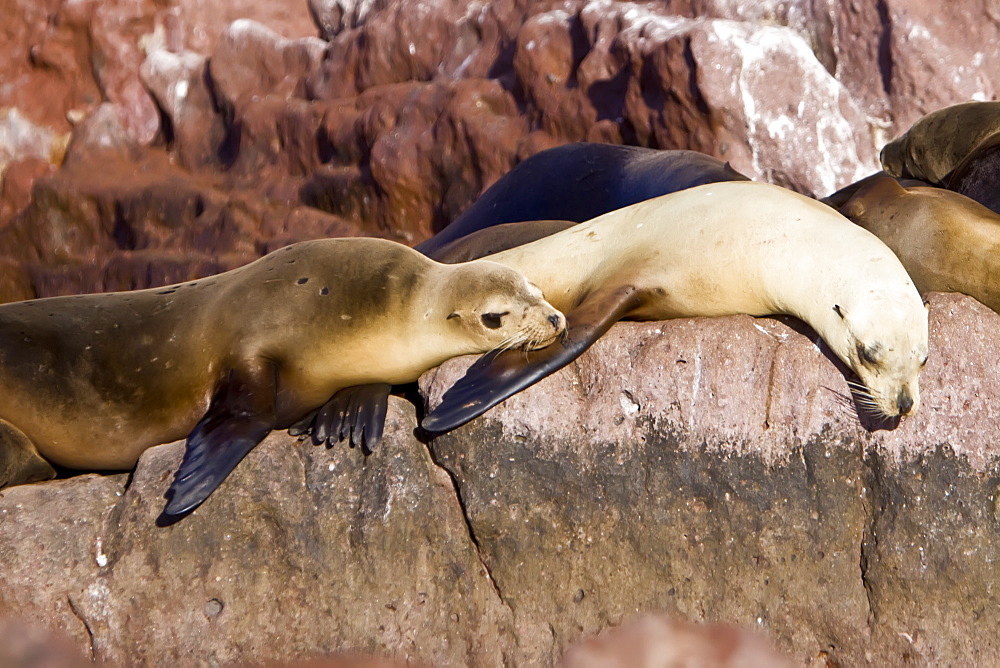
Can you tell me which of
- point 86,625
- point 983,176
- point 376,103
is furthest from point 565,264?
point 376,103

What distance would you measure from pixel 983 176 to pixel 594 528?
9.57 feet

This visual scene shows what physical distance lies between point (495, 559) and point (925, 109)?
229 inches

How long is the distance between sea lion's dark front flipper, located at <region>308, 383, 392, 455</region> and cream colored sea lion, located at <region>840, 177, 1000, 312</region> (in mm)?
1948

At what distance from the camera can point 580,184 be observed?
5898mm

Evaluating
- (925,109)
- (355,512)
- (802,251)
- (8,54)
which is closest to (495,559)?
(355,512)

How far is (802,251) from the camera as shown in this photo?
317 cm

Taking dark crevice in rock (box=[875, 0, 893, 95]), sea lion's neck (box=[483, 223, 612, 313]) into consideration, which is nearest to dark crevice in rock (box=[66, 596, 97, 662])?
sea lion's neck (box=[483, 223, 612, 313])

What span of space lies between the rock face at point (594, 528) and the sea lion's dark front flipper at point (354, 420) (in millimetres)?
53

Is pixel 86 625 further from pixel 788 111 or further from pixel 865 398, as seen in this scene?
pixel 788 111

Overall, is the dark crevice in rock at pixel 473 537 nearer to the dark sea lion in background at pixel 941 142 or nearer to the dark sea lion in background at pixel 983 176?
the dark sea lion in background at pixel 983 176

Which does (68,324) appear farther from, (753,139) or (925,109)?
(925,109)

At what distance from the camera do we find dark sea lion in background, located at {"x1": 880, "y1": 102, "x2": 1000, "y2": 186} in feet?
18.6

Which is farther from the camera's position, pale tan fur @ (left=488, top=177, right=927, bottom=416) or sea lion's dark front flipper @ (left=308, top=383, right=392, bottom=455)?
sea lion's dark front flipper @ (left=308, top=383, right=392, bottom=455)

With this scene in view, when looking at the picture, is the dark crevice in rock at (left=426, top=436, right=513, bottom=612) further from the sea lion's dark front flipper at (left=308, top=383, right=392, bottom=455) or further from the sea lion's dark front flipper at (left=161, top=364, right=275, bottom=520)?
Result: the sea lion's dark front flipper at (left=161, top=364, right=275, bottom=520)
